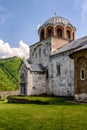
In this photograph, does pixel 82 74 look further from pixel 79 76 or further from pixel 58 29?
pixel 58 29

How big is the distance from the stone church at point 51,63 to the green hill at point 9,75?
22018mm

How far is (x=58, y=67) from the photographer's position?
33.8 m

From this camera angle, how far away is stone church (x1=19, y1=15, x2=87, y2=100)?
32.5 m

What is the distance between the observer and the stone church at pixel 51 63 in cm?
3250

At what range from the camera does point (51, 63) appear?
35.7 m

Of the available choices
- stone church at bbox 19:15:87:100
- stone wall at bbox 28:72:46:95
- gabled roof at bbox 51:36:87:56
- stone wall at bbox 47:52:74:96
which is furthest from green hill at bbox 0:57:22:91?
gabled roof at bbox 51:36:87:56

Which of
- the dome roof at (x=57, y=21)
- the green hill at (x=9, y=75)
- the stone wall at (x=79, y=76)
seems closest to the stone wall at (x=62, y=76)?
the dome roof at (x=57, y=21)

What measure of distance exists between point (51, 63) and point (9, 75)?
124 ft

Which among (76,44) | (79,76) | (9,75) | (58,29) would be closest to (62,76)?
(76,44)

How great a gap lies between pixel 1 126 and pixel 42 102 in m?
12.8

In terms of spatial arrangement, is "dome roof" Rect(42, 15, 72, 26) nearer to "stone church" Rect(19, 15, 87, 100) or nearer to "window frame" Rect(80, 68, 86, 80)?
"stone church" Rect(19, 15, 87, 100)

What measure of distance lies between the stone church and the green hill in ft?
72.2

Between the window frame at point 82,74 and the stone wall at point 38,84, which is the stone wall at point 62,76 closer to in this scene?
the stone wall at point 38,84

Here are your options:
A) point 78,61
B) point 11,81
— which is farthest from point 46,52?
point 11,81
